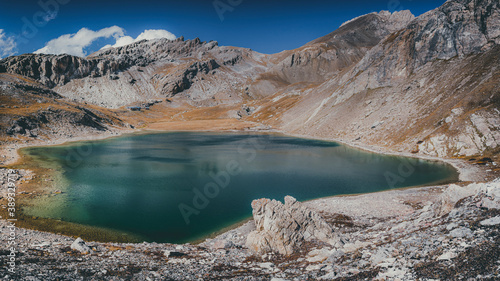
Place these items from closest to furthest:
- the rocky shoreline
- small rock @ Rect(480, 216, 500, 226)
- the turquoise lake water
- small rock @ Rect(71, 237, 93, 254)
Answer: the rocky shoreline, small rock @ Rect(480, 216, 500, 226), small rock @ Rect(71, 237, 93, 254), the turquoise lake water

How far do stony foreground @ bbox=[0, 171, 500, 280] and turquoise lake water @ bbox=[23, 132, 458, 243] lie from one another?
7011 mm

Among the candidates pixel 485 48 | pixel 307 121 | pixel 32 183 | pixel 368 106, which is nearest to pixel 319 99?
pixel 307 121

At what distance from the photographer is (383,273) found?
12.4 m

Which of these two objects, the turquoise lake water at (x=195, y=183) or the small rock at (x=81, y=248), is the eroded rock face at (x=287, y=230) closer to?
the turquoise lake water at (x=195, y=183)

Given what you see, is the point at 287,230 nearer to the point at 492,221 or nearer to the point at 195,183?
the point at 492,221

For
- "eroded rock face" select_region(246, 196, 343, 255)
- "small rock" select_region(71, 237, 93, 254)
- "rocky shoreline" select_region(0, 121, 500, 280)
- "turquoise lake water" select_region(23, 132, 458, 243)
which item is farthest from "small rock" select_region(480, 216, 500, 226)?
"small rock" select_region(71, 237, 93, 254)

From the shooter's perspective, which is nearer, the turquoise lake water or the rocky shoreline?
the rocky shoreline

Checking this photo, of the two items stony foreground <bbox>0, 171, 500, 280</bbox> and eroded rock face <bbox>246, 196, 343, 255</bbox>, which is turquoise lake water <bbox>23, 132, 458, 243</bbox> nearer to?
stony foreground <bbox>0, 171, 500, 280</bbox>

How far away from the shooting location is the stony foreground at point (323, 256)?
11.9 meters

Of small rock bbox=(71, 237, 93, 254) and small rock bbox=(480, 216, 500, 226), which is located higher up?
small rock bbox=(71, 237, 93, 254)

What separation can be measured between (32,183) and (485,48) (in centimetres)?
12364

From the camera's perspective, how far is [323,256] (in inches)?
679

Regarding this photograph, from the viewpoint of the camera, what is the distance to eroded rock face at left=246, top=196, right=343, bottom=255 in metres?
19.9

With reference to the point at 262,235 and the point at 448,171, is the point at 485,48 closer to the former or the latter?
the point at 448,171
